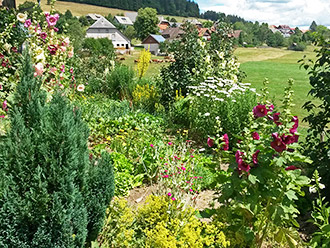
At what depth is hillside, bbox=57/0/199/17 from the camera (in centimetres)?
11484

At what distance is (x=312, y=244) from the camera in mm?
2646

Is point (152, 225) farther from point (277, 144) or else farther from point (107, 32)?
point (107, 32)

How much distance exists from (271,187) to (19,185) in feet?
6.36

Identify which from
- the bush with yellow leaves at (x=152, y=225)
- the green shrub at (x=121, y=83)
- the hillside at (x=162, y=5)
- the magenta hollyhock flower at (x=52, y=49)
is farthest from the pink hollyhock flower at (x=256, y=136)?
the hillside at (x=162, y=5)

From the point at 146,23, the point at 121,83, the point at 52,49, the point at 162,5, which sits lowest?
the point at 121,83

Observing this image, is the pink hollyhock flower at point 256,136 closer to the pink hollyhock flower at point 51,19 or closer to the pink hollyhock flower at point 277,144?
the pink hollyhock flower at point 277,144

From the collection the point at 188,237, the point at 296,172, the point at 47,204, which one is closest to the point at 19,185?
the point at 47,204

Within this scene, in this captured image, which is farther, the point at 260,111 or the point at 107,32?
the point at 107,32

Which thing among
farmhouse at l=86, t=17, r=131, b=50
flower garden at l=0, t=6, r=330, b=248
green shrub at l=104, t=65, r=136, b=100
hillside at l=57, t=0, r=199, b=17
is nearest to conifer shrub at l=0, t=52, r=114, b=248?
flower garden at l=0, t=6, r=330, b=248

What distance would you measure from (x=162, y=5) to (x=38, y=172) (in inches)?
5538

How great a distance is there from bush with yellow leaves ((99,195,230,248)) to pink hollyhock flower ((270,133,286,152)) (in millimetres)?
Result: 877

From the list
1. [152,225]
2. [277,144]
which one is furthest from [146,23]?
[277,144]

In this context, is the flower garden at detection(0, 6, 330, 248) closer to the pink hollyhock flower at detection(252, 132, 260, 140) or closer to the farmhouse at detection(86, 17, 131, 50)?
the pink hollyhock flower at detection(252, 132, 260, 140)

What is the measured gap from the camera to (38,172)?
1987mm
